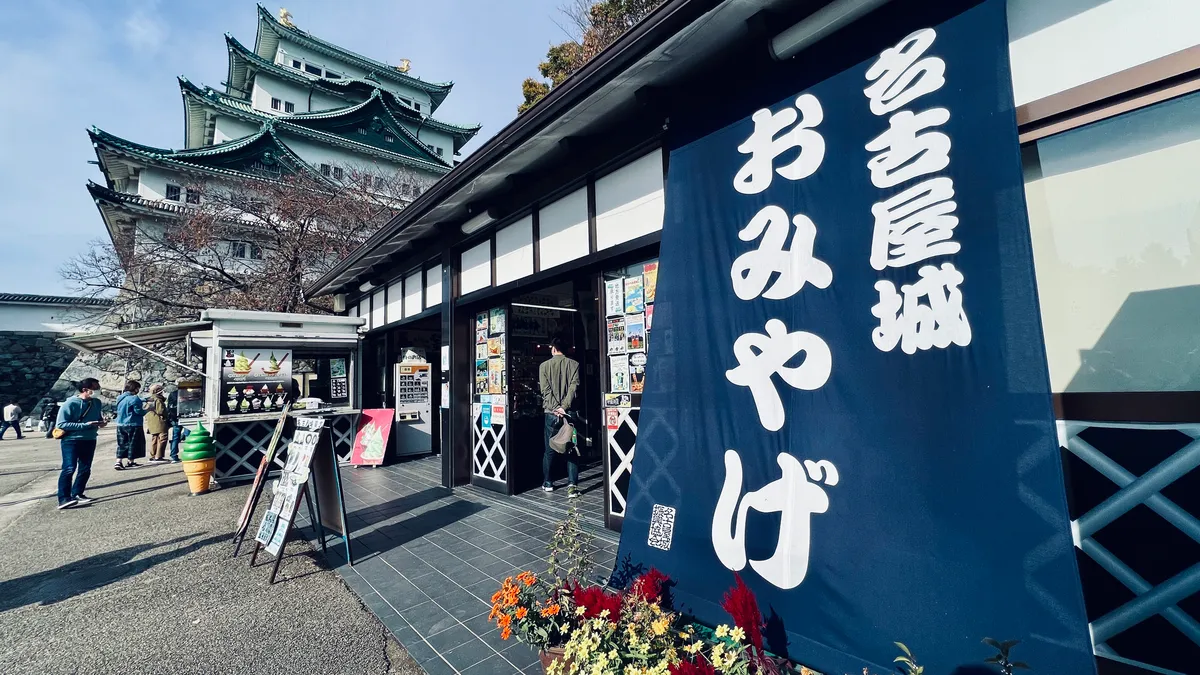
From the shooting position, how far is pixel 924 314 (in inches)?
81.8

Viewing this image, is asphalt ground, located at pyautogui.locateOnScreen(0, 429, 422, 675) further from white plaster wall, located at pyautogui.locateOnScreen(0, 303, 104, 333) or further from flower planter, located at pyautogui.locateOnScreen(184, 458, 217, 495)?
white plaster wall, located at pyautogui.locateOnScreen(0, 303, 104, 333)

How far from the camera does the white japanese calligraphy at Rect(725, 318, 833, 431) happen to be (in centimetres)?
237

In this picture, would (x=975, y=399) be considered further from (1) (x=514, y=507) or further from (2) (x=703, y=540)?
(1) (x=514, y=507)

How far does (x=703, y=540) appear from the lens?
2.55 meters

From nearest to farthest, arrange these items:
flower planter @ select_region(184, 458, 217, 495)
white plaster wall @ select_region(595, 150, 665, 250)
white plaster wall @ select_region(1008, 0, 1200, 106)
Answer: white plaster wall @ select_region(1008, 0, 1200, 106)
white plaster wall @ select_region(595, 150, 665, 250)
flower planter @ select_region(184, 458, 217, 495)

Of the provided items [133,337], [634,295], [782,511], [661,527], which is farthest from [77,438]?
[782,511]

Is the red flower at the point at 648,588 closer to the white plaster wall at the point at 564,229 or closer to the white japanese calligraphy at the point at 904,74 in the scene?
the white japanese calligraphy at the point at 904,74

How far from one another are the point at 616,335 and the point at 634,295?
428mm

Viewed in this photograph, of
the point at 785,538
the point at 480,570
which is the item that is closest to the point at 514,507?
the point at 480,570

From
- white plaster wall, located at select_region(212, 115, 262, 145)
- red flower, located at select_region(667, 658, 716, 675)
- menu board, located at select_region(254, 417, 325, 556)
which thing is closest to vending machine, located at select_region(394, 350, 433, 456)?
menu board, located at select_region(254, 417, 325, 556)

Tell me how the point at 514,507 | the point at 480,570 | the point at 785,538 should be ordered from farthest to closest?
the point at 514,507 < the point at 480,570 < the point at 785,538

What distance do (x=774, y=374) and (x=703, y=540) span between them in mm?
987

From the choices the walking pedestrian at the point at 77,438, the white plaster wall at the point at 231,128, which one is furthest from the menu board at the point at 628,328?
the white plaster wall at the point at 231,128

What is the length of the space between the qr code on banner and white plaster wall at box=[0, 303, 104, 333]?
3112 centimetres
